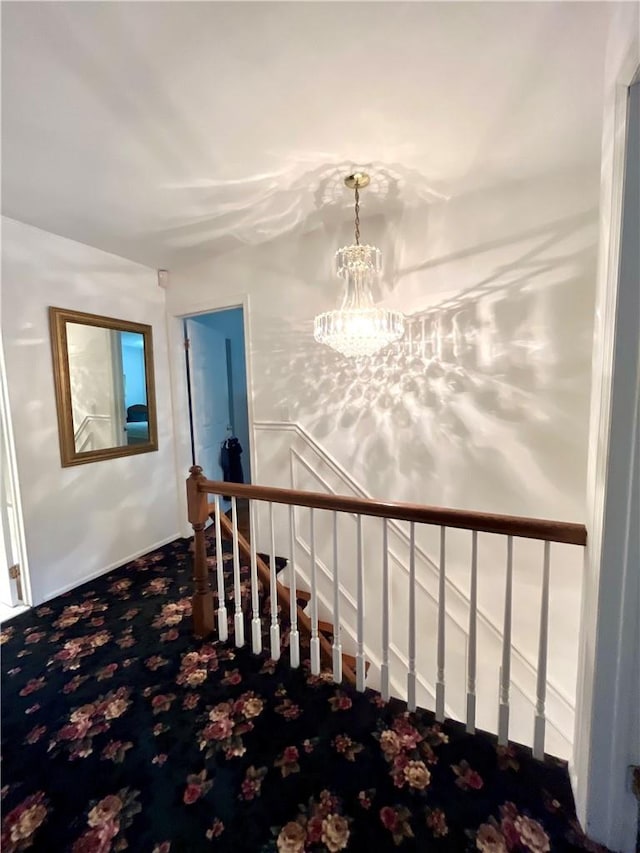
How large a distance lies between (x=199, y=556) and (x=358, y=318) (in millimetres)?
1517

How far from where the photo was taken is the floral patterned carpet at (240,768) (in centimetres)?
105

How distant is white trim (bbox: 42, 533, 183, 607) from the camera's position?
2.44m

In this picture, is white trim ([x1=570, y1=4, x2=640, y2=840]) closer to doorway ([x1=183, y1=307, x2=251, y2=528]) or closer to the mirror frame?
doorway ([x1=183, y1=307, x2=251, y2=528])

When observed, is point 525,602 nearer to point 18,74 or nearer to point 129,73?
point 129,73

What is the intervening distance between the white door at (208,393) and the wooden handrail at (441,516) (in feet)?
6.40

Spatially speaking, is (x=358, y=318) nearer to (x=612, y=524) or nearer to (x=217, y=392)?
(x=612, y=524)

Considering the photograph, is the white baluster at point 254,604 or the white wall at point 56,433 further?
the white wall at point 56,433

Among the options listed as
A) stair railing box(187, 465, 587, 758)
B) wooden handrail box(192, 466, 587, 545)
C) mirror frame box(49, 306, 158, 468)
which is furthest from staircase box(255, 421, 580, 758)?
mirror frame box(49, 306, 158, 468)

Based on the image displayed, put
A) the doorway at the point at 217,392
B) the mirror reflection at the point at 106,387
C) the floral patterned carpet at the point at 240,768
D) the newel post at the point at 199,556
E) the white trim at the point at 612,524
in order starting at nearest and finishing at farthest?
1. the white trim at the point at 612,524
2. the floral patterned carpet at the point at 240,768
3. the newel post at the point at 199,556
4. the mirror reflection at the point at 106,387
5. the doorway at the point at 217,392

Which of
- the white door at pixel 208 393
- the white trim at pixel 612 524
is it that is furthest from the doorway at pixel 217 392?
the white trim at pixel 612 524

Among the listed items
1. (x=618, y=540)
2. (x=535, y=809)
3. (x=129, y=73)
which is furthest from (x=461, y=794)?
(x=129, y=73)

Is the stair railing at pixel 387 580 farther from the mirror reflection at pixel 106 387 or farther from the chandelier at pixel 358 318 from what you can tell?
the mirror reflection at pixel 106 387

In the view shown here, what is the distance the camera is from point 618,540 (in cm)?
93

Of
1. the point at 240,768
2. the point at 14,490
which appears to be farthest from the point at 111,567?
the point at 240,768
